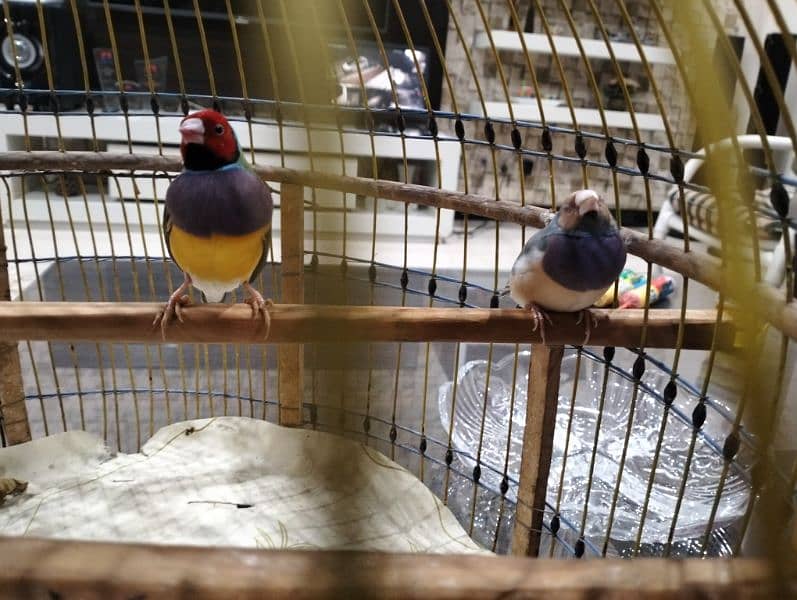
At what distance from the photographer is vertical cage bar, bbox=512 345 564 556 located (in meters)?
0.71

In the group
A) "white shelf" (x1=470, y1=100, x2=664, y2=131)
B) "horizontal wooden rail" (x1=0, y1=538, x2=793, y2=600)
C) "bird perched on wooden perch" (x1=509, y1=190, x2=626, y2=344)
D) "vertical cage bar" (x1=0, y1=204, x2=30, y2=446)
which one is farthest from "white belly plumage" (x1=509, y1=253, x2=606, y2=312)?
"white shelf" (x1=470, y1=100, x2=664, y2=131)

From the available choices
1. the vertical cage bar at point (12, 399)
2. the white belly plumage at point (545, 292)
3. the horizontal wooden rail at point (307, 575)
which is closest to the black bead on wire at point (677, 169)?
the white belly plumage at point (545, 292)

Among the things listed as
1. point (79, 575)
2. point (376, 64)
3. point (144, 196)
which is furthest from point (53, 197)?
point (79, 575)

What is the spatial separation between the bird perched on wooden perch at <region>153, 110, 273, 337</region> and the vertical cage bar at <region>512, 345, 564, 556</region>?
30 cm

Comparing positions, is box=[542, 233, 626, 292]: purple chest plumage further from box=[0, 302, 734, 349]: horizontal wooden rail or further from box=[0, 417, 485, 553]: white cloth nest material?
box=[0, 417, 485, 553]: white cloth nest material

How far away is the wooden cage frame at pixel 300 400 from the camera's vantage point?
10.4 inches

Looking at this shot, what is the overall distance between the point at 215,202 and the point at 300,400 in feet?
1.42

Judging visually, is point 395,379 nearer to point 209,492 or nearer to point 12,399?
point 209,492

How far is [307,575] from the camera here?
257mm

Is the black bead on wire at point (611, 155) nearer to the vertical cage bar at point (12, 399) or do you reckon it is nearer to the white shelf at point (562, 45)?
the vertical cage bar at point (12, 399)

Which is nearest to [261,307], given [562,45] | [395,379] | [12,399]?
[395,379]

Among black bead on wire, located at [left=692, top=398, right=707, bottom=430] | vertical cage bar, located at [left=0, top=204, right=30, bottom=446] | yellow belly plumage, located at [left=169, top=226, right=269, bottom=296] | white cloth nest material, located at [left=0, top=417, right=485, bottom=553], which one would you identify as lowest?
white cloth nest material, located at [left=0, top=417, right=485, bottom=553]

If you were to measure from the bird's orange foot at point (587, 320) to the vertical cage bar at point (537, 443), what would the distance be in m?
0.07

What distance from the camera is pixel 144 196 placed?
6.95 ft
